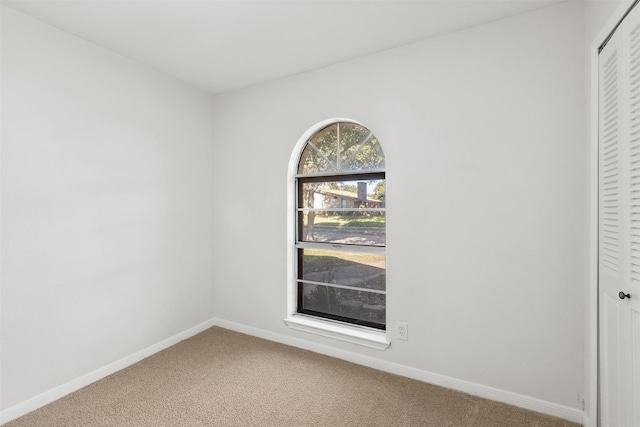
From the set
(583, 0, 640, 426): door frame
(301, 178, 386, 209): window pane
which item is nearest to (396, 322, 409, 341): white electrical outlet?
(301, 178, 386, 209): window pane

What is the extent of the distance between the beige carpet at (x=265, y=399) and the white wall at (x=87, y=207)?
0.31 meters

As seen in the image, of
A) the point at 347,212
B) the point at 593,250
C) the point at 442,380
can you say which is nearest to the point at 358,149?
the point at 347,212

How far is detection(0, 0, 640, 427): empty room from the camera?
1823mm

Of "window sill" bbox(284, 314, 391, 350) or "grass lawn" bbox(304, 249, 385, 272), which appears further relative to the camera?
"grass lawn" bbox(304, 249, 385, 272)

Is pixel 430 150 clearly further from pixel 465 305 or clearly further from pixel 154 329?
pixel 154 329

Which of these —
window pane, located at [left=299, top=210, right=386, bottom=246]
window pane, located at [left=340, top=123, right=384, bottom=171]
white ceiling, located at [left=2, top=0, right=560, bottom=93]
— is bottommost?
window pane, located at [left=299, top=210, right=386, bottom=246]

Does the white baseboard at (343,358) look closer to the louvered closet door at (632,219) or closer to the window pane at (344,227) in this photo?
the louvered closet door at (632,219)

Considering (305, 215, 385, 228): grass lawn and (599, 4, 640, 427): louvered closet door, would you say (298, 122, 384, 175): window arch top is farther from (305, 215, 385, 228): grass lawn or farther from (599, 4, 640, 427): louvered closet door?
(599, 4, 640, 427): louvered closet door

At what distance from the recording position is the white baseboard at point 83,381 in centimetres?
190

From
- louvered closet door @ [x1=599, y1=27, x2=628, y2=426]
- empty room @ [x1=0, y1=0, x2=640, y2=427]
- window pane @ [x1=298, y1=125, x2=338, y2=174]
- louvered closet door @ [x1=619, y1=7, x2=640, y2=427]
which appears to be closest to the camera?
louvered closet door @ [x1=619, y1=7, x2=640, y2=427]

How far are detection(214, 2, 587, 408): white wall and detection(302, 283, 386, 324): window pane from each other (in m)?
0.28

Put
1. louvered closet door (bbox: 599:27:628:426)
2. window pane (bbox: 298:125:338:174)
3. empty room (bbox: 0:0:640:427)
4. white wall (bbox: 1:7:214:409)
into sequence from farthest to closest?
window pane (bbox: 298:125:338:174) → white wall (bbox: 1:7:214:409) → empty room (bbox: 0:0:640:427) → louvered closet door (bbox: 599:27:628:426)

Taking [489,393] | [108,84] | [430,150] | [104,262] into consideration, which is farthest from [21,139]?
[489,393]

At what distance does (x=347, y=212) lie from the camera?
9.17 feet
